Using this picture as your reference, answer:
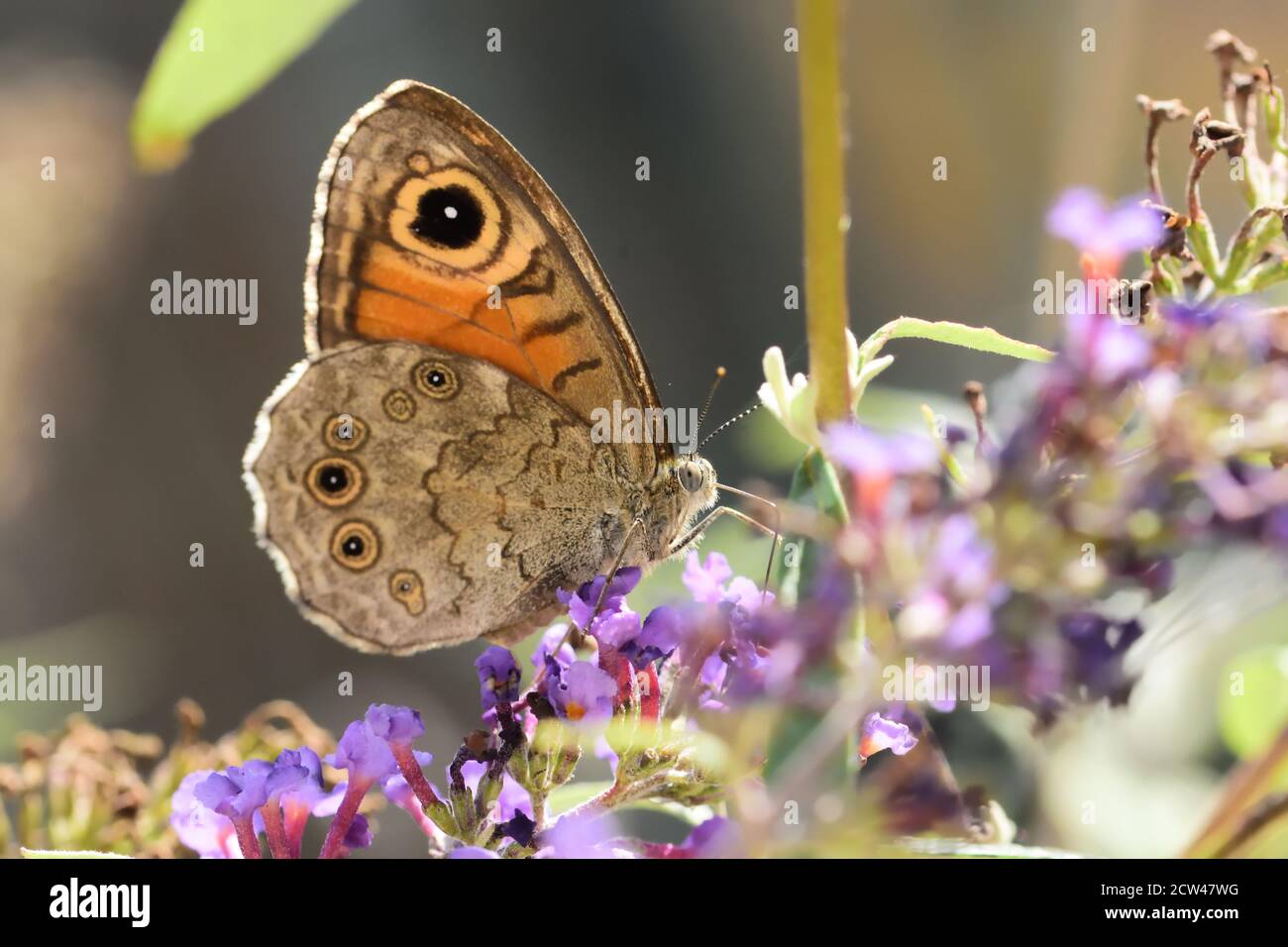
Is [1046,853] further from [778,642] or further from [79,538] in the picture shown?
[79,538]

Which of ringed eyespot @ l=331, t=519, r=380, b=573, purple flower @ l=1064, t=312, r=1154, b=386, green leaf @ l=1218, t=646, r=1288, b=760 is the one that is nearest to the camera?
purple flower @ l=1064, t=312, r=1154, b=386

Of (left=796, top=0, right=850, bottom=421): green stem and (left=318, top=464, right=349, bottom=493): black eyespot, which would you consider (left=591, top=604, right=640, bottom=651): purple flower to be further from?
(left=318, top=464, right=349, bottom=493): black eyespot

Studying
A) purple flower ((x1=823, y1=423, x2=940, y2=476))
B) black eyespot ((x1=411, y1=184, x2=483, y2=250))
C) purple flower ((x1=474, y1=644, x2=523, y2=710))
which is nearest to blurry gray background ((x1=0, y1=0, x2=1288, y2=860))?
black eyespot ((x1=411, y1=184, x2=483, y2=250))

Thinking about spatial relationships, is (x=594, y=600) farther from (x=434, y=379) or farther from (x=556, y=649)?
(x=434, y=379)

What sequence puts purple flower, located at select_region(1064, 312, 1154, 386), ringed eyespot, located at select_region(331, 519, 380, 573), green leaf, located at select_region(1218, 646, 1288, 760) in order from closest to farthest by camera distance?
purple flower, located at select_region(1064, 312, 1154, 386) → green leaf, located at select_region(1218, 646, 1288, 760) → ringed eyespot, located at select_region(331, 519, 380, 573)

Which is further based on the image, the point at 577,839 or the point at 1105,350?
the point at 577,839

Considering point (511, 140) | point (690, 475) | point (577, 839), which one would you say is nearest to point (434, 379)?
point (690, 475)

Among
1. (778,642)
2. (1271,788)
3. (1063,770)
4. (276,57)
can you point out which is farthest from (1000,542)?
(1063,770)
